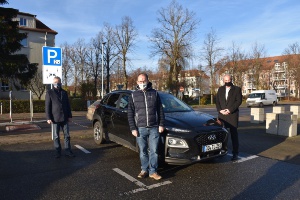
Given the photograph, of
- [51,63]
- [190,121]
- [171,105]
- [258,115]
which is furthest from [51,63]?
[258,115]

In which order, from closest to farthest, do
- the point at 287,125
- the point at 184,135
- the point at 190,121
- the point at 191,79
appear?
the point at 184,135 < the point at 190,121 < the point at 287,125 < the point at 191,79

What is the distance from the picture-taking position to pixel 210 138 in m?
5.11

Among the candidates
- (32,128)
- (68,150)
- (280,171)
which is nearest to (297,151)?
(280,171)

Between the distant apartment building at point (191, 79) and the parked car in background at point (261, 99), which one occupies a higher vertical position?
the distant apartment building at point (191, 79)

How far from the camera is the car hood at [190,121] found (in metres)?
5.04

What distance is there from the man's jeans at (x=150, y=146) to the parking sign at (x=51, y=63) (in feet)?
14.8

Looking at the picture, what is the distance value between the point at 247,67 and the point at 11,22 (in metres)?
42.1

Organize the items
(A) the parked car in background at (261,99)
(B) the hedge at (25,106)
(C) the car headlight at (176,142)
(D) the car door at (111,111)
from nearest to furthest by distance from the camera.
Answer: (C) the car headlight at (176,142) → (D) the car door at (111,111) → (B) the hedge at (25,106) → (A) the parked car in background at (261,99)

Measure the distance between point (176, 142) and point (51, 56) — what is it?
545 centimetres

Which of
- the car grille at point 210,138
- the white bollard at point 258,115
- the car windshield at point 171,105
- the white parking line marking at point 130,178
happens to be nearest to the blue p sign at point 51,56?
the car windshield at point 171,105

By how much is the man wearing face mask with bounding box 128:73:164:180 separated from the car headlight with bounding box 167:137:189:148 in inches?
12.5

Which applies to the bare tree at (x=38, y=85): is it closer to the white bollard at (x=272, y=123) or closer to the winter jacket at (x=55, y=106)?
the winter jacket at (x=55, y=106)

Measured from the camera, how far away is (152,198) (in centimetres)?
391

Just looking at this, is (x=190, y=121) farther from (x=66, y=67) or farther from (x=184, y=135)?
(x=66, y=67)
